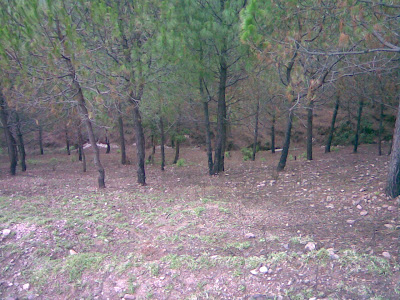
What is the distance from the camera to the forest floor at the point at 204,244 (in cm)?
398

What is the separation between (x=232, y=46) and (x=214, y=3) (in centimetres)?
128

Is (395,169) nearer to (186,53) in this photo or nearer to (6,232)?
(186,53)

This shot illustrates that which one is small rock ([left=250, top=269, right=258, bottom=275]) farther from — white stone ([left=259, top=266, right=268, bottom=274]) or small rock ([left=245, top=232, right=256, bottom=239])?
small rock ([left=245, top=232, right=256, bottom=239])

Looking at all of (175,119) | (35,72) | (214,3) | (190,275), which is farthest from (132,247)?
(175,119)

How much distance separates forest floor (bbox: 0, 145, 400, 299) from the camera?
3.98 m

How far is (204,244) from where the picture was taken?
5.07 metres

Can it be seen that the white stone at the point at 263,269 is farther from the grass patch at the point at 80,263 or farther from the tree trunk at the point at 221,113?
the tree trunk at the point at 221,113

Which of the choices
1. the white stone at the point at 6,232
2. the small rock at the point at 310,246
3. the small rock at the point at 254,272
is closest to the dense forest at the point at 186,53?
the small rock at the point at 310,246

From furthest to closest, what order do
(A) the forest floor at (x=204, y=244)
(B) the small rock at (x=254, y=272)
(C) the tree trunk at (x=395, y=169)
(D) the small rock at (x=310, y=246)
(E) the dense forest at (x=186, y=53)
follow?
(E) the dense forest at (x=186, y=53) < (C) the tree trunk at (x=395, y=169) < (D) the small rock at (x=310, y=246) < (B) the small rock at (x=254, y=272) < (A) the forest floor at (x=204, y=244)

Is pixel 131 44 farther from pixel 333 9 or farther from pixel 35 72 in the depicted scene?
pixel 333 9

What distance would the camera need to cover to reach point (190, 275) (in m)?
4.22

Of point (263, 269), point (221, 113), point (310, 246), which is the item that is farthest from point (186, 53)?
point (263, 269)

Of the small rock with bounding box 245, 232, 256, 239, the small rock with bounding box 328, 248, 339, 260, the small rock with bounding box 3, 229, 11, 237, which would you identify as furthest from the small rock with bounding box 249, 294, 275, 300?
the small rock with bounding box 3, 229, 11, 237

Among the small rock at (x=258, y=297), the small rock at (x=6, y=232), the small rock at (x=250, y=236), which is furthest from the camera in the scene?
the small rock at (x=6, y=232)
